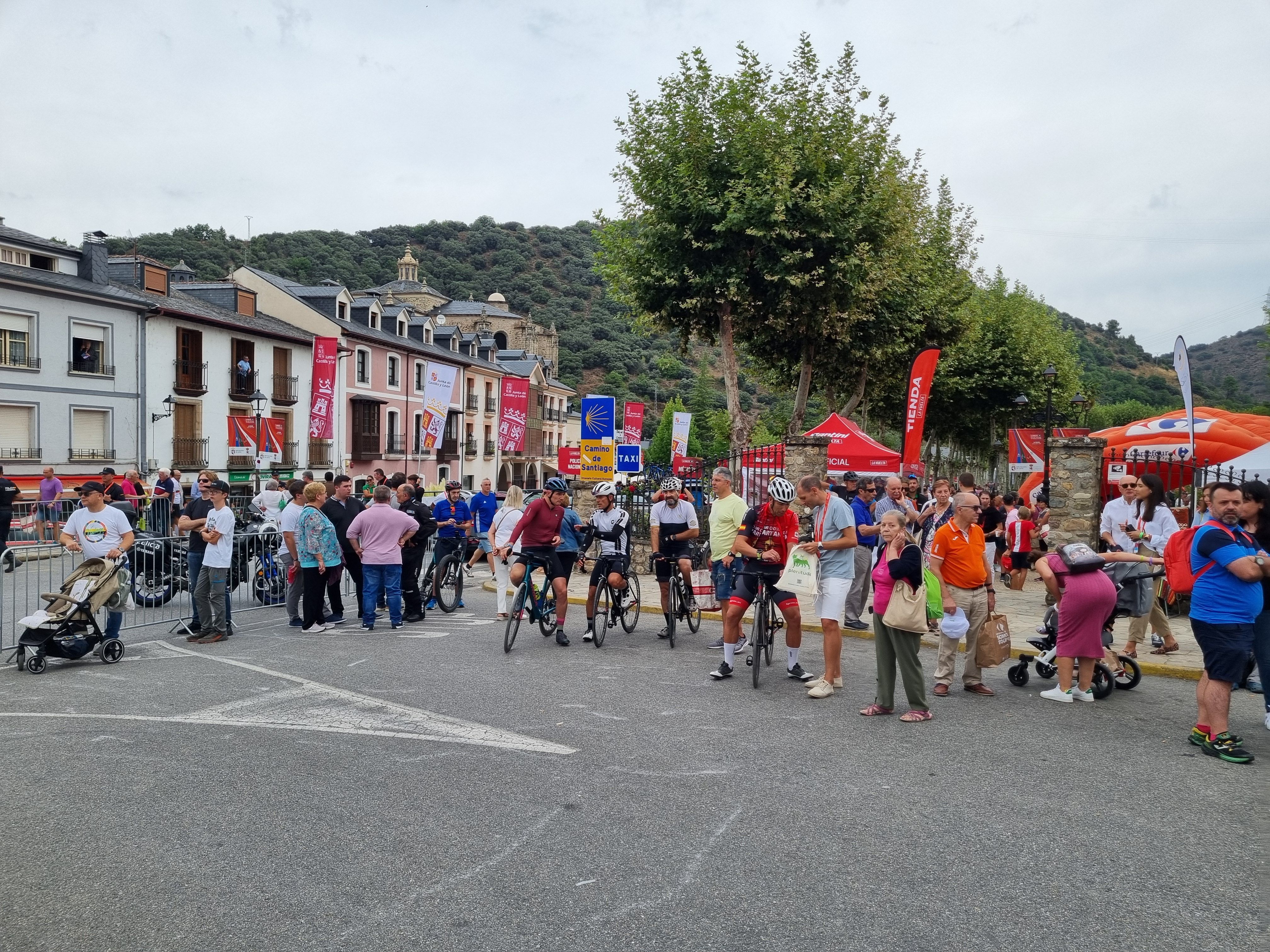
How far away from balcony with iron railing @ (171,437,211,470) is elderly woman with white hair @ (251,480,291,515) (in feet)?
63.7

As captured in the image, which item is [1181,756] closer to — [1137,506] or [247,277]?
[1137,506]

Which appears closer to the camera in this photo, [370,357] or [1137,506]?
[1137,506]

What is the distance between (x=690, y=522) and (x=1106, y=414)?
8366cm

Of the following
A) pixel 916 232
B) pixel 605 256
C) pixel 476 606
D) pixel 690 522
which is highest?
pixel 916 232

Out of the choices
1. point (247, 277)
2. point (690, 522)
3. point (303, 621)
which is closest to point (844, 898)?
point (690, 522)

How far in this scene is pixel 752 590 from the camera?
838 centimetres

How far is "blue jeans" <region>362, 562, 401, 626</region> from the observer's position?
37.1ft

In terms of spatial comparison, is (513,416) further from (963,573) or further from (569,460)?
(963,573)

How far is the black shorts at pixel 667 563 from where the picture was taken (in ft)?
34.9

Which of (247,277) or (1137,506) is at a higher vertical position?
(247,277)

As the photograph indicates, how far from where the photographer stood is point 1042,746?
636cm

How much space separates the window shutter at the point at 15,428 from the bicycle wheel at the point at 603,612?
25046 millimetres

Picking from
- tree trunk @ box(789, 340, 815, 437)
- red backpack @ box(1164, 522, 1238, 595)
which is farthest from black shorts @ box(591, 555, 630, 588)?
tree trunk @ box(789, 340, 815, 437)

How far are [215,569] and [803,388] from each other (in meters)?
15.8
